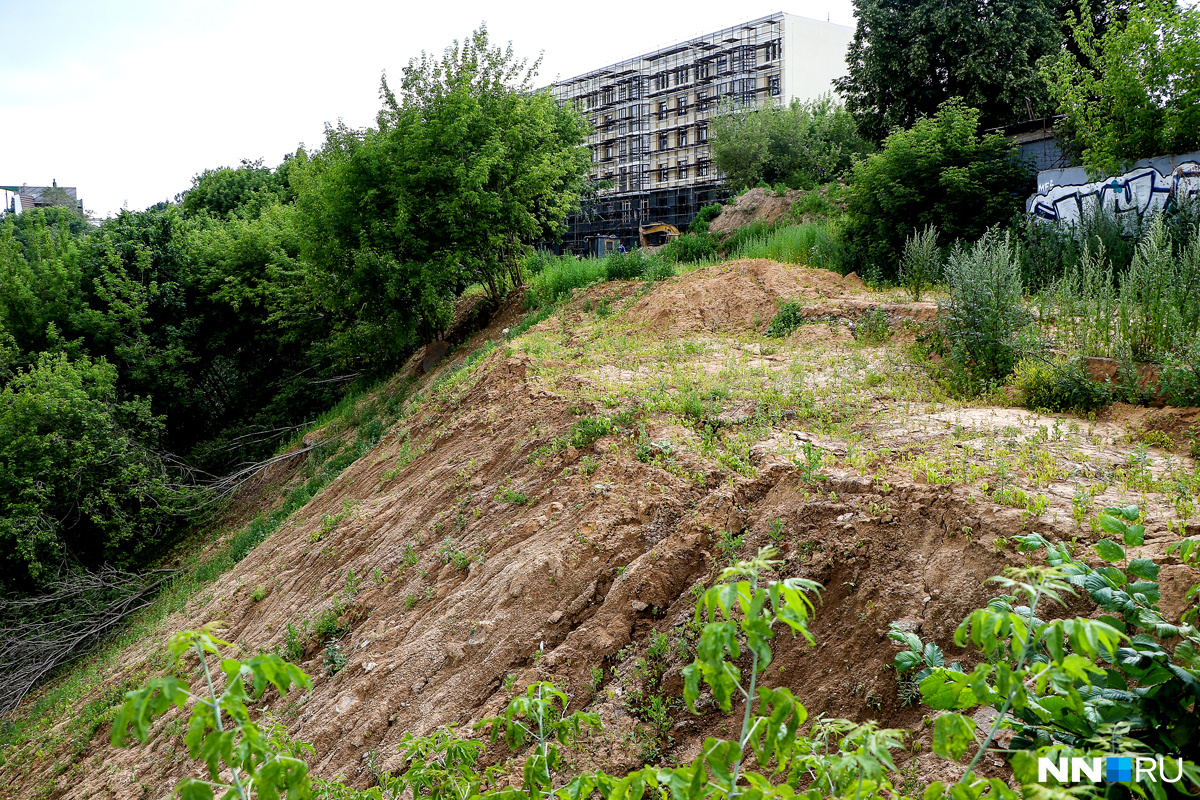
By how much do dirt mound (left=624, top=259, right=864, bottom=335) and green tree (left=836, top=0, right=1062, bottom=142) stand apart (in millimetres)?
9955

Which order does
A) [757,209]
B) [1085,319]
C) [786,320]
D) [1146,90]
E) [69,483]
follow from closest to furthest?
1. [1085,319]
2. [786,320]
3. [1146,90]
4. [69,483]
5. [757,209]

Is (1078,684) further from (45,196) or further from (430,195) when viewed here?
(45,196)

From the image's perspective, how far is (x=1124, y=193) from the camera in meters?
12.4

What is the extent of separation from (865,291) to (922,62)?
1232cm

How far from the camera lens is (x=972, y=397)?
20.3ft

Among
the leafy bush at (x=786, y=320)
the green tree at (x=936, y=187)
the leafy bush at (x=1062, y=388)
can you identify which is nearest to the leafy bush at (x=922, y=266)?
the leafy bush at (x=786, y=320)

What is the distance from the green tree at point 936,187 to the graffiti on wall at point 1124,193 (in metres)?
0.49

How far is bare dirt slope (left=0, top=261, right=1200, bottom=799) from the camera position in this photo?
11.6ft

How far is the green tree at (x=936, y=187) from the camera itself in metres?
13.0

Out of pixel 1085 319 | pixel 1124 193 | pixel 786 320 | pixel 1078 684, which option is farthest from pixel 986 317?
pixel 1124 193

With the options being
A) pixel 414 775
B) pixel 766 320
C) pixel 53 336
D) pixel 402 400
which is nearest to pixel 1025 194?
pixel 766 320

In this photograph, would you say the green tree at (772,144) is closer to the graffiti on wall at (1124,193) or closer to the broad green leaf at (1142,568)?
the graffiti on wall at (1124,193)

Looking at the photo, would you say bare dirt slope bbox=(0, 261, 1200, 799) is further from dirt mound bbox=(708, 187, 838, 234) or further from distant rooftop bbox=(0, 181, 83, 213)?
distant rooftop bbox=(0, 181, 83, 213)

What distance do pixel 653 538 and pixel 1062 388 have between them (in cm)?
342
